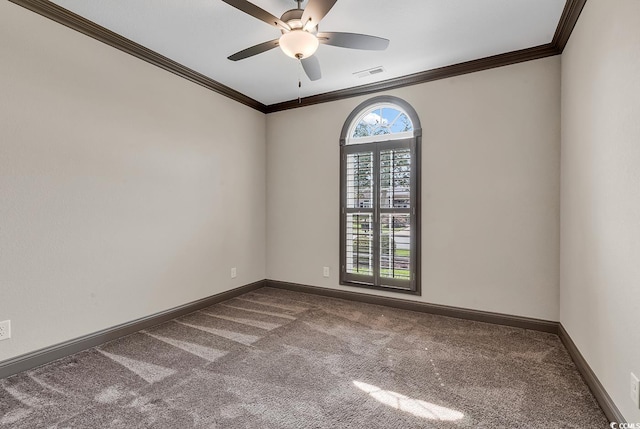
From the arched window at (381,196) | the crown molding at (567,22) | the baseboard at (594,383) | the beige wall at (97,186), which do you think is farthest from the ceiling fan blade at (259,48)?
the baseboard at (594,383)

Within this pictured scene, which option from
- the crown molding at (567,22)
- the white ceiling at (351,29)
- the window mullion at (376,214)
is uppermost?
the white ceiling at (351,29)

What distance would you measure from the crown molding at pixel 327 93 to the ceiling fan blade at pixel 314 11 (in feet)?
5.97

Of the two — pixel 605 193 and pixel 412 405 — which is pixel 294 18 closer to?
pixel 605 193

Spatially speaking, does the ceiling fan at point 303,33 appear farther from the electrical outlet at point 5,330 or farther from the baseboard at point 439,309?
the baseboard at point 439,309

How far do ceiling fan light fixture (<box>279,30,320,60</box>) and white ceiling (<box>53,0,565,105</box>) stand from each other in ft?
1.34

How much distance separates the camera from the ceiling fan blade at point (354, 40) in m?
2.13

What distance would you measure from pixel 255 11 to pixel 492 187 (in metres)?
2.66

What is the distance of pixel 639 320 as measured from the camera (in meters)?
1.39

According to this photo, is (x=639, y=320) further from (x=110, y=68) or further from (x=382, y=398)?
(x=110, y=68)

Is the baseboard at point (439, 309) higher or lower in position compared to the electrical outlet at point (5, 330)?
lower

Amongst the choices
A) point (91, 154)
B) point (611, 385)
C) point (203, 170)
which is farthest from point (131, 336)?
point (611, 385)

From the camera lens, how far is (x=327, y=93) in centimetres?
399

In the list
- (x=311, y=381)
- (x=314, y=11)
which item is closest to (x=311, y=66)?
(x=314, y=11)

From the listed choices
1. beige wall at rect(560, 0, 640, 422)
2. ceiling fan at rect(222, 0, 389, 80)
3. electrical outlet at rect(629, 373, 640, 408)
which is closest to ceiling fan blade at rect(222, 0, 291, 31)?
ceiling fan at rect(222, 0, 389, 80)
